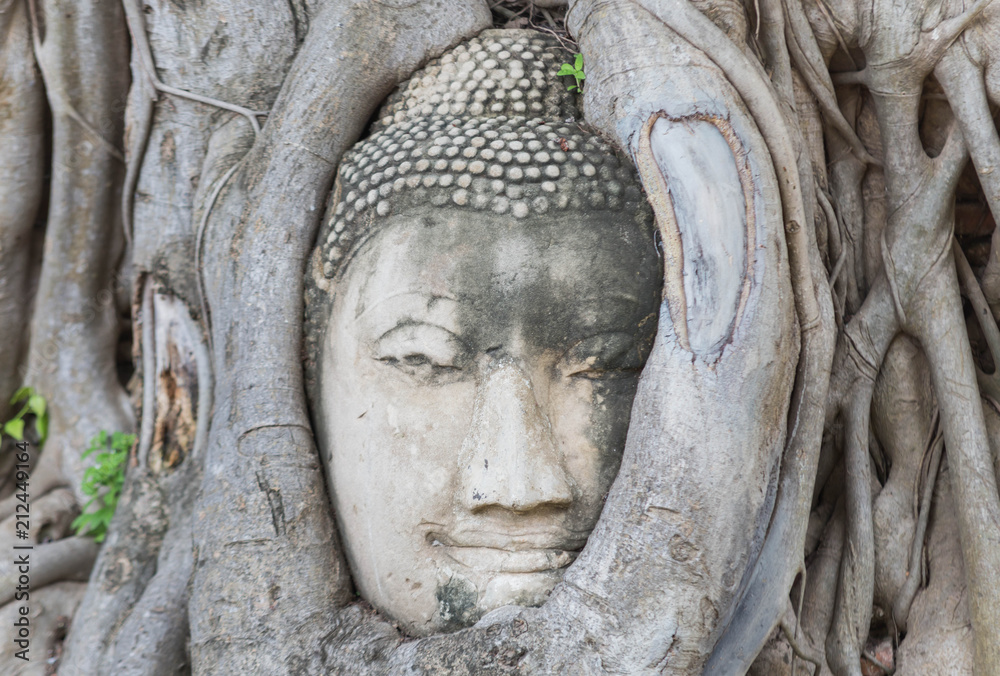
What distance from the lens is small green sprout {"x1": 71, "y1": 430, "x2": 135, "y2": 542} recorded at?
249cm

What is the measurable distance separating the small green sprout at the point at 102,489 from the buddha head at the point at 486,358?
1105 mm

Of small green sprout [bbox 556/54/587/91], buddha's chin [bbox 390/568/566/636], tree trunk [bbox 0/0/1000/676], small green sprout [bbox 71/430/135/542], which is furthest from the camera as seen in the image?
small green sprout [bbox 71/430/135/542]

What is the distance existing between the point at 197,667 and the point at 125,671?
344 mm

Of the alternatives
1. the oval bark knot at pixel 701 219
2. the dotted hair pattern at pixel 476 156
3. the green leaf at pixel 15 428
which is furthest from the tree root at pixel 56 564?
the oval bark knot at pixel 701 219

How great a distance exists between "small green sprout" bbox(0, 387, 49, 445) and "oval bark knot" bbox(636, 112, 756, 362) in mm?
2214

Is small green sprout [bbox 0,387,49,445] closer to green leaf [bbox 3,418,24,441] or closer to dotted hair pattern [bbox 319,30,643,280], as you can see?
green leaf [bbox 3,418,24,441]

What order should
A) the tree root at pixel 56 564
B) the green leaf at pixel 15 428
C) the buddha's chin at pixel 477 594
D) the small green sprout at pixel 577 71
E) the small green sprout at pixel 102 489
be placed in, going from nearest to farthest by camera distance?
the buddha's chin at pixel 477 594 → the small green sprout at pixel 577 71 → the tree root at pixel 56 564 → the small green sprout at pixel 102 489 → the green leaf at pixel 15 428

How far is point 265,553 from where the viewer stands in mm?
1734

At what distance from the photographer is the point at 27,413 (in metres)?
2.70

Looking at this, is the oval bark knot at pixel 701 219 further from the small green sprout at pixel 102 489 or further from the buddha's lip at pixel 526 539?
the small green sprout at pixel 102 489

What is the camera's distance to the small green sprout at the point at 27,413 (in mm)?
2611

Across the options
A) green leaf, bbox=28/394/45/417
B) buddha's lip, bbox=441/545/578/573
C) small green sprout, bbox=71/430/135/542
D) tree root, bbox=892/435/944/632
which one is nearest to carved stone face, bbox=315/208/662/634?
buddha's lip, bbox=441/545/578/573

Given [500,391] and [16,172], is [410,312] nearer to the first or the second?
[500,391]

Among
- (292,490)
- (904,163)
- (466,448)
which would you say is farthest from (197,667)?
(904,163)
